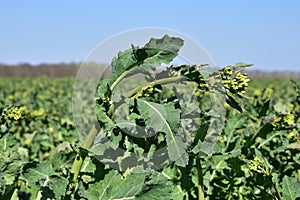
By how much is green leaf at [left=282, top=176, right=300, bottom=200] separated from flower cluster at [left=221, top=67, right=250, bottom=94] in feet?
1.31

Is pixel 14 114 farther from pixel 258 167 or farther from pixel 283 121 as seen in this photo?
pixel 283 121

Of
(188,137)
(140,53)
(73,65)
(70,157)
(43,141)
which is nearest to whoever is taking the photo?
(140,53)

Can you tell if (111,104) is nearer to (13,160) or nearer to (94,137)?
(94,137)

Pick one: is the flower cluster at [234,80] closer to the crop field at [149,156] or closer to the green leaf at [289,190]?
the crop field at [149,156]

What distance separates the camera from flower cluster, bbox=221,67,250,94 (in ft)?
6.36

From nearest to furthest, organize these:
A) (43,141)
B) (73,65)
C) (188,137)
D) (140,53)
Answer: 1. (140,53)
2. (188,137)
3. (43,141)
4. (73,65)

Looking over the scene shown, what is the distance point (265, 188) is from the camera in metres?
2.26

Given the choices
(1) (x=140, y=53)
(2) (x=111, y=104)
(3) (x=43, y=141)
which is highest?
(1) (x=140, y=53)

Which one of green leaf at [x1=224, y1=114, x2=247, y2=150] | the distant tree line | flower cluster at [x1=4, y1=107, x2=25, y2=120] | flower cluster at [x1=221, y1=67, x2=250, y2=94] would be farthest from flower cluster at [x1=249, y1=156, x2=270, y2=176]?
the distant tree line

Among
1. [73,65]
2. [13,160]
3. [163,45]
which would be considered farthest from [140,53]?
[73,65]

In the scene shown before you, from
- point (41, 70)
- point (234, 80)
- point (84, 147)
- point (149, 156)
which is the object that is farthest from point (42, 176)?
point (41, 70)

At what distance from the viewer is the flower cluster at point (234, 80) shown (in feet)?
6.36

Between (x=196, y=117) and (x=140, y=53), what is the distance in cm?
39

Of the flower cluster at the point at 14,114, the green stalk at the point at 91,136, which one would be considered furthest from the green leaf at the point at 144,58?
the flower cluster at the point at 14,114
